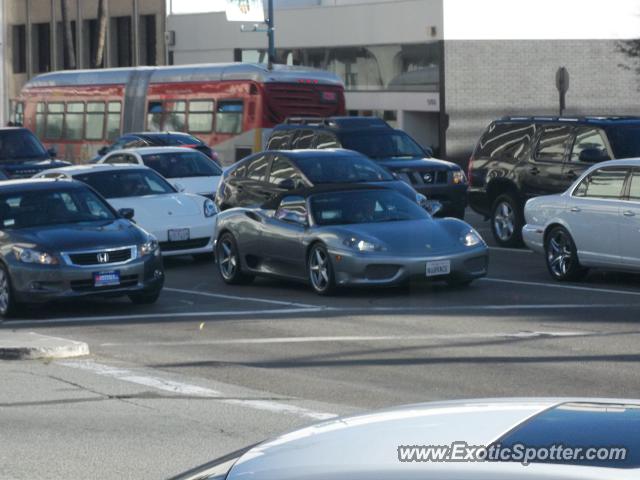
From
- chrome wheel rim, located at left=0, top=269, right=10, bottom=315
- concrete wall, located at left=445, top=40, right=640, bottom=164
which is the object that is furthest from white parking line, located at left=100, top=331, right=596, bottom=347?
concrete wall, located at left=445, top=40, right=640, bottom=164

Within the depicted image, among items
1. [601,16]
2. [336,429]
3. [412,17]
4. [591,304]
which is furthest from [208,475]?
[601,16]

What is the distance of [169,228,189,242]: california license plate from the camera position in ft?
70.2

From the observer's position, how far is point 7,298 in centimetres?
1647

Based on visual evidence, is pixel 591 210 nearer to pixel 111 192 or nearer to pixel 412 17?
pixel 111 192

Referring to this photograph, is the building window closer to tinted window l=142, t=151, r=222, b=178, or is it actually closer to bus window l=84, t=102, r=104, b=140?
bus window l=84, t=102, r=104, b=140

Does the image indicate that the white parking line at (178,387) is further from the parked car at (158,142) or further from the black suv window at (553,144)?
the parked car at (158,142)

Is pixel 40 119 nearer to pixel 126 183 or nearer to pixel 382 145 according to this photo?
pixel 382 145

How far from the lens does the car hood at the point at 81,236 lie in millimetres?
16438

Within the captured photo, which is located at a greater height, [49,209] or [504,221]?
[49,209]

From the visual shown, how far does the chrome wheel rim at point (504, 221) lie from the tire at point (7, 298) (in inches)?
356

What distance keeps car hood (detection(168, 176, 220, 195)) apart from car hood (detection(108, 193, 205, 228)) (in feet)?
9.60

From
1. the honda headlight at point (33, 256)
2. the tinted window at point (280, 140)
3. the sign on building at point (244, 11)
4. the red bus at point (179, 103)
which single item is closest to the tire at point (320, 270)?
the honda headlight at point (33, 256)

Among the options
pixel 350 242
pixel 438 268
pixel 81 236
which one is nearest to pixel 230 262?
pixel 350 242

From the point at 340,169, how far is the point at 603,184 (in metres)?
5.57
